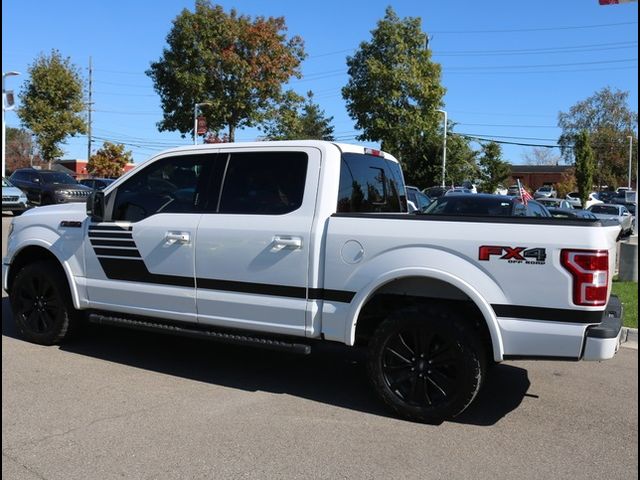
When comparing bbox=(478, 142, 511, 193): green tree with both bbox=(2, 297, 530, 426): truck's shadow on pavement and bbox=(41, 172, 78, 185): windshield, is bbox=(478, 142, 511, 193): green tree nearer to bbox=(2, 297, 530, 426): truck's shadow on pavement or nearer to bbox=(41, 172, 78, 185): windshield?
bbox=(41, 172, 78, 185): windshield

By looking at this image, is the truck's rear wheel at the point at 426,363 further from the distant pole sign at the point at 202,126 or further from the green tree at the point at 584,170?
the green tree at the point at 584,170

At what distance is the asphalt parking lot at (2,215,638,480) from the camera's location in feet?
11.9

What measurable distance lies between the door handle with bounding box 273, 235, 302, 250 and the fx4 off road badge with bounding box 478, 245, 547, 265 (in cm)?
134

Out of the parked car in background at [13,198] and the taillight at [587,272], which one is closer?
the taillight at [587,272]

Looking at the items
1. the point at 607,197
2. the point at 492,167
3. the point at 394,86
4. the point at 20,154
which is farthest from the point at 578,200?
the point at 20,154

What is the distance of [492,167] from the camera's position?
144ft

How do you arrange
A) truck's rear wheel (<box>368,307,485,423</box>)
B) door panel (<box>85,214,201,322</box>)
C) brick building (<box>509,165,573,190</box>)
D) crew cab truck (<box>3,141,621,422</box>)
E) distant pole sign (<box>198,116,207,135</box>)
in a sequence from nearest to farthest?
1. crew cab truck (<box>3,141,621,422</box>)
2. truck's rear wheel (<box>368,307,485,423</box>)
3. door panel (<box>85,214,201,322</box>)
4. distant pole sign (<box>198,116,207,135</box>)
5. brick building (<box>509,165,573,190</box>)

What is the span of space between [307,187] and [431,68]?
34.3 metres

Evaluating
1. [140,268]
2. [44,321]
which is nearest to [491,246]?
[140,268]

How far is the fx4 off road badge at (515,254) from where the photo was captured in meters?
3.92

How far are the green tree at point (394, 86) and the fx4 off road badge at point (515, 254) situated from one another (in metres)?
31.6

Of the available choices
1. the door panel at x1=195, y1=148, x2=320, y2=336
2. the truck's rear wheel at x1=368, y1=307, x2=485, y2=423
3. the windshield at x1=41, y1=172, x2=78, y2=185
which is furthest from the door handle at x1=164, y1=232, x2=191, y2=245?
the windshield at x1=41, y1=172, x2=78, y2=185

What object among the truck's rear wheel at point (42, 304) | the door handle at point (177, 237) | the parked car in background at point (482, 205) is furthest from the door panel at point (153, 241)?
the parked car in background at point (482, 205)

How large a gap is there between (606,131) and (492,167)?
1735 inches
